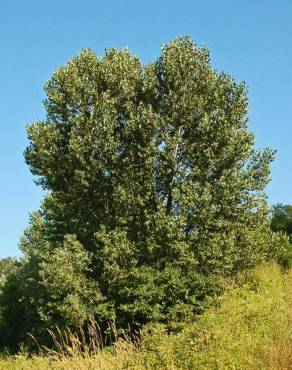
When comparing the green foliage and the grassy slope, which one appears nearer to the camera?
the grassy slope

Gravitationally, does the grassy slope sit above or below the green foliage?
below

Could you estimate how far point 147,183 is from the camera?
1162 inches

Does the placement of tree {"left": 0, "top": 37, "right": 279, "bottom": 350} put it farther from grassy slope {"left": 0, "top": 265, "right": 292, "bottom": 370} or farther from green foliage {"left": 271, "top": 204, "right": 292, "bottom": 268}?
grassy slope {"left": 0, "top": 265, "right": 292, "bottom": 370}

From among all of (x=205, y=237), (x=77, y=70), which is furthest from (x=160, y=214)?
(x=77, y=70)

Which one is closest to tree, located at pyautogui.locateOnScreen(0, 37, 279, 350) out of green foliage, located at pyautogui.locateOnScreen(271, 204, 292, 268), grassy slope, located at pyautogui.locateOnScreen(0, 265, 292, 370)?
green foliage, located at pyautogui.locateOnScreen(271, 204, 292, 268)

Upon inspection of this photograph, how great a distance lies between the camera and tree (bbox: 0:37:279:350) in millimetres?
28453

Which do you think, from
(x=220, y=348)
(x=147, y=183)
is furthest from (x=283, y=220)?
(x=220, y=348)

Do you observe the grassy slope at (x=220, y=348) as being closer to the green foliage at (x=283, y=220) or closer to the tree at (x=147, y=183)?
the tree at (x=147, y=183)

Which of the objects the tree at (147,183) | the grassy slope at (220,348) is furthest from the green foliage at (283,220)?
the grassy slope at (220,348)

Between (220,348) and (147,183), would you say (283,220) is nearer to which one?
(147,183)

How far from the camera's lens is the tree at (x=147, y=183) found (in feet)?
93.4

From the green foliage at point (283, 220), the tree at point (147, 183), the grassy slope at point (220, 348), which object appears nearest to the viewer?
the grassy slope at point (220, 348)

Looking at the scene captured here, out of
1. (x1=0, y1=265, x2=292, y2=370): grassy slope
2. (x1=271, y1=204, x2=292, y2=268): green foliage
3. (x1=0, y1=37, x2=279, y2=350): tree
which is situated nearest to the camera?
(x1=0, y1=265, x2=292, y2=370): grassy slope

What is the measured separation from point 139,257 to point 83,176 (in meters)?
5.70
